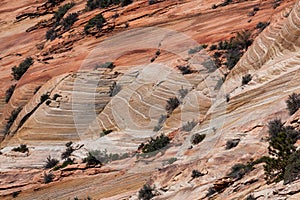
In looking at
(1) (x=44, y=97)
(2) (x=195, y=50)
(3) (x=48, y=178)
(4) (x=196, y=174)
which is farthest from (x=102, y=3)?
(4) (x=196, y=174)

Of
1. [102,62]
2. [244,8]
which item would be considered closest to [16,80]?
[102,62]

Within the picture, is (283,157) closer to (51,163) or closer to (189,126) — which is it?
(189,126)

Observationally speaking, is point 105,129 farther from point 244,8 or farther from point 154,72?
point 244,8

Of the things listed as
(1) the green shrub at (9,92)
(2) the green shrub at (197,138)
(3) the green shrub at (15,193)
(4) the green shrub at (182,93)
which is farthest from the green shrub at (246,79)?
(1) the green shrub at (9,92)

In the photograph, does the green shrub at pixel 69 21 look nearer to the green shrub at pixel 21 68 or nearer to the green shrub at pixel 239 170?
the green shrub at pixel 21 68

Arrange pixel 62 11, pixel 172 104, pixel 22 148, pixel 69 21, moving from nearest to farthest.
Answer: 1. pixel 172 104
2. pixel 22 148
3. pixel 69 21
4. pixel 62 11
